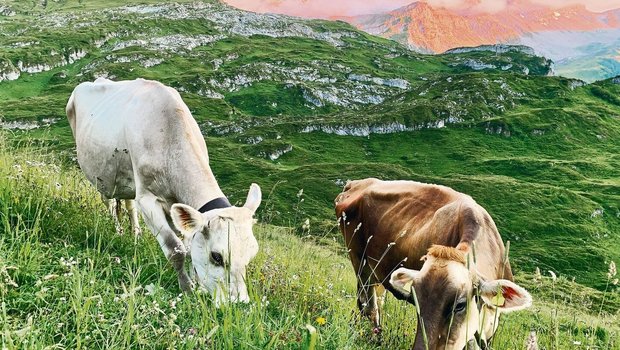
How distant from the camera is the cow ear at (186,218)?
5.93 m

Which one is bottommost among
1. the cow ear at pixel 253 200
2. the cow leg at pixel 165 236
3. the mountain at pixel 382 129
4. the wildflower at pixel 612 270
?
the mountain at pixel 382 129

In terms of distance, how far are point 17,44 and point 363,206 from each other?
198851mm

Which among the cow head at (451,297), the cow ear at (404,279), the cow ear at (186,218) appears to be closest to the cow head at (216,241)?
the cow ear at (186,218)

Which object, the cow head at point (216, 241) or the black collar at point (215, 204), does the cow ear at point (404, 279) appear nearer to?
the cow head at point (216, 241)

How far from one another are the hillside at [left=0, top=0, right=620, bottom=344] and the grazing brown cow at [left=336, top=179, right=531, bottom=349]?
146ft

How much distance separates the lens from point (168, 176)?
7574mm

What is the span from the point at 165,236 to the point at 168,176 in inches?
40.4

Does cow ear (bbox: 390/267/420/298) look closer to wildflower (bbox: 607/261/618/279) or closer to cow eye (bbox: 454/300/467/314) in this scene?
cow eye (bbox: 454/300/467/314)

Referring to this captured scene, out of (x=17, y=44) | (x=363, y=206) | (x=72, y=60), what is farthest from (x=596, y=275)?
(x=17, y=44)

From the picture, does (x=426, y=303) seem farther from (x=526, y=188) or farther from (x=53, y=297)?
(x=526, y=188)

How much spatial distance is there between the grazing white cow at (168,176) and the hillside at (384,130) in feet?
Result: 151

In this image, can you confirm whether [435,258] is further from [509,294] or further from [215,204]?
[215,204]

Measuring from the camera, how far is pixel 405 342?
21.9ft

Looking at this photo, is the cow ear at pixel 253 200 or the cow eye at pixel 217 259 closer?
the cow eye at pixel 217 259
